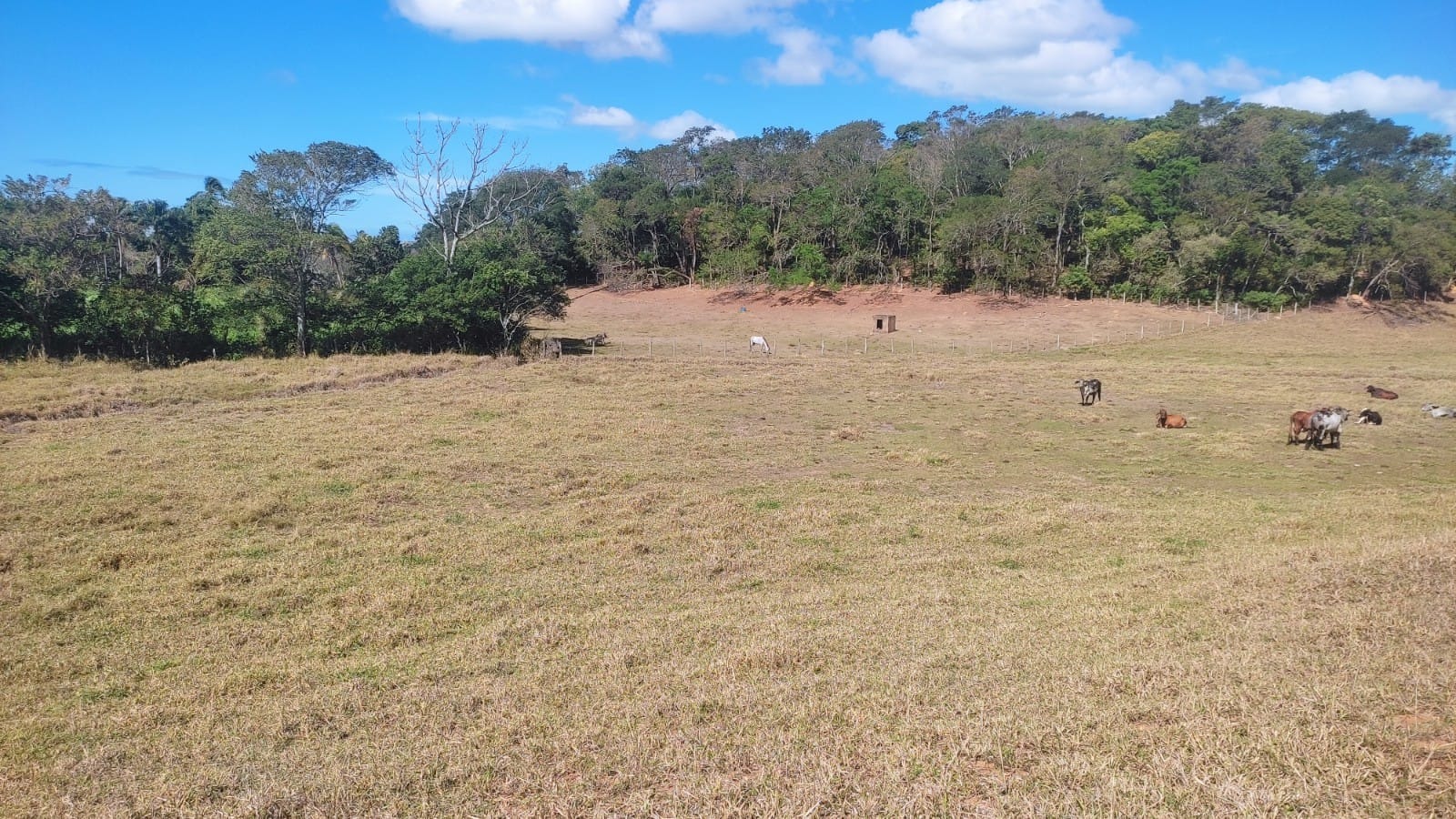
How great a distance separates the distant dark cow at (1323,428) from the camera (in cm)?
1900

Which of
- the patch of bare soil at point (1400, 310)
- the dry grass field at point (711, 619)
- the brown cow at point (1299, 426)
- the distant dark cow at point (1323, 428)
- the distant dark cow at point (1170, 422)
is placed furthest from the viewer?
the patch of bare soil at point (1400, 310)

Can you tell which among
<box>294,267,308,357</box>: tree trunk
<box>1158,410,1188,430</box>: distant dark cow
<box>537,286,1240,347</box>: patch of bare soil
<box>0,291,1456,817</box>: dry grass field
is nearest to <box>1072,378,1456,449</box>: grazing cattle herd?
<box>1158,410,1188,430</box>: distant dark cow

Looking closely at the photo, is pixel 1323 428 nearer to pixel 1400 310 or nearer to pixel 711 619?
pixel 711 619

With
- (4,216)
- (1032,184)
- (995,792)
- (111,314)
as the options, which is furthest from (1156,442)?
(4,216)

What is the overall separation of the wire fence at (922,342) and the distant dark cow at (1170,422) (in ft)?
64.8

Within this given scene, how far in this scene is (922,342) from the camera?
4772 cm

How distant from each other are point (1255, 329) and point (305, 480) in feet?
170

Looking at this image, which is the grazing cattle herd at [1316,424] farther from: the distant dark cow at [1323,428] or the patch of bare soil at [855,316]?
the patch of bare soil at [855,316]

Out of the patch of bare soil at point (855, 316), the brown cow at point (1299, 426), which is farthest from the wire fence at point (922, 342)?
the brown cow at point (1299, 426)

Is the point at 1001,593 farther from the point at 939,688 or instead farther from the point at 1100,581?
the point at 939,688

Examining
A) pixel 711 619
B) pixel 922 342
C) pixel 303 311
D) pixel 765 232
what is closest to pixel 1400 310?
pixel 922 342

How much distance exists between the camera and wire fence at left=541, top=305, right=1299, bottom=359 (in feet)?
136

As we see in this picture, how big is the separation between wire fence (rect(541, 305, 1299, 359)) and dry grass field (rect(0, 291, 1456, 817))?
20.8 meters

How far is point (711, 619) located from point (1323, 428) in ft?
59.1
